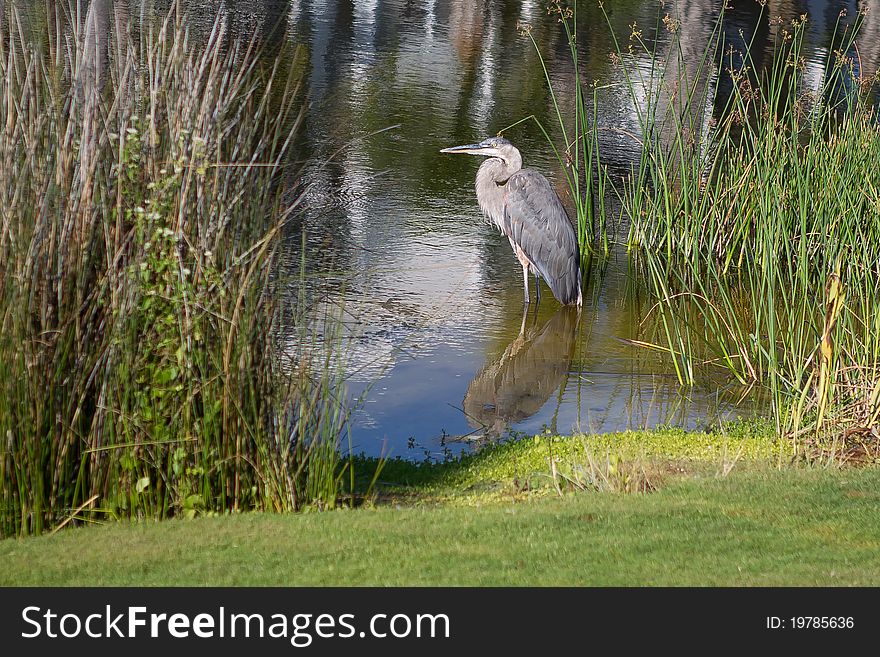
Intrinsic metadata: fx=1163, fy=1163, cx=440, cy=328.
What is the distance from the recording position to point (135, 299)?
429 centimetres

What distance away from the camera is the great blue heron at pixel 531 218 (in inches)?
321

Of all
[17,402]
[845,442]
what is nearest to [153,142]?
[17,402]

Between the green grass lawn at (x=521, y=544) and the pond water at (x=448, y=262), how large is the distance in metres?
1.58

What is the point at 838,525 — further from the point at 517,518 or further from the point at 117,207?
the point at 117,207

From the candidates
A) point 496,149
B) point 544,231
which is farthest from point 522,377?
point 496,149

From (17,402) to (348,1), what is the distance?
55.0 ft

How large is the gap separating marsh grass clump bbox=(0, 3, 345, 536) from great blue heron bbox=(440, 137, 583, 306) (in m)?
3.85

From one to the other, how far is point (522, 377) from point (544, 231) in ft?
4.96

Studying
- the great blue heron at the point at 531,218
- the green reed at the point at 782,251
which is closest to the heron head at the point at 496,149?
the great blue heron at the point at 531,218

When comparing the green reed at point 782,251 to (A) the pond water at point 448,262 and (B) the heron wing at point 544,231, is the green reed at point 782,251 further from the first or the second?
(B) the heron wing at point 544,231

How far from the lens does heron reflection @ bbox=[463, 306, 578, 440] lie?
6531mm

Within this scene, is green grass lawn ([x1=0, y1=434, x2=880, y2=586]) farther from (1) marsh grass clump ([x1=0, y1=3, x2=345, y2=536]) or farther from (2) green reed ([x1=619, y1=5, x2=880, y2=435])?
(2) green reed ([x1=619, y1=5, x2=880, y2=435])

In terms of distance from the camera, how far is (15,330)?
4062 millimetres

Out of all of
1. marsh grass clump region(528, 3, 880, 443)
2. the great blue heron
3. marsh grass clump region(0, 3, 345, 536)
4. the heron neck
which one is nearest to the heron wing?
the great blue heron
